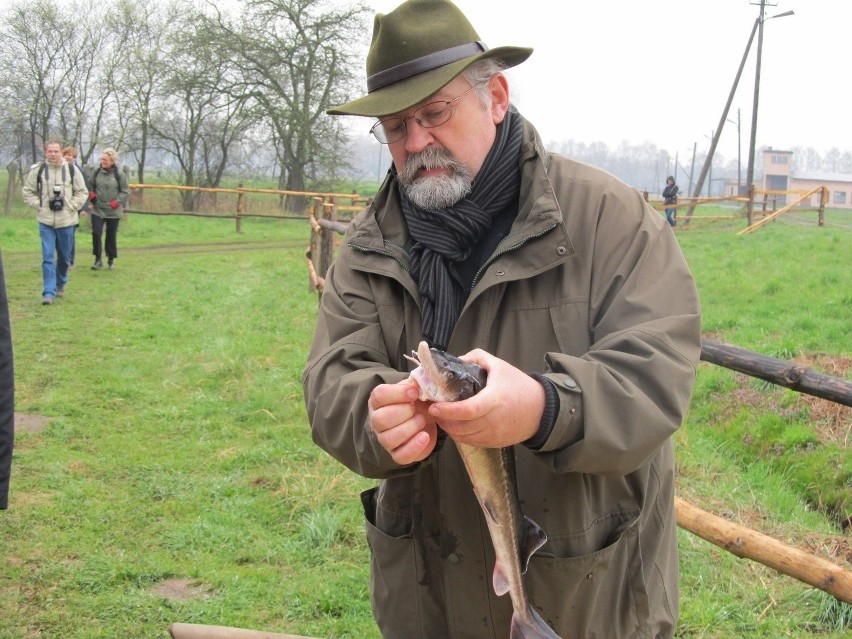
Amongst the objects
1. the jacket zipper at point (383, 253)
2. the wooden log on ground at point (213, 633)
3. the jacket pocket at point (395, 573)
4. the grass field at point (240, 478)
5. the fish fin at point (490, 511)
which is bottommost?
the grass field at point (240, 478)

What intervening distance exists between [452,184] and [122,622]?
9.59ft

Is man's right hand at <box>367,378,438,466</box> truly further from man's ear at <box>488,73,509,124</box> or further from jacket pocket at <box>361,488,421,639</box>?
man's ear at <box>488,73,509,124</box>

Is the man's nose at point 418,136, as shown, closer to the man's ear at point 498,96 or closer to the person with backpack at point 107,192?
the man's ear at point 498,96

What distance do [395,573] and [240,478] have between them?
12.3 ft

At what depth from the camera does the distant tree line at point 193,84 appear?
33.8 m

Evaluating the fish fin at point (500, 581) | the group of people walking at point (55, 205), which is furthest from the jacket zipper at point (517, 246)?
the group of people walking at point (55, 205)

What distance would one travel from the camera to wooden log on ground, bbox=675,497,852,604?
3.48 metres

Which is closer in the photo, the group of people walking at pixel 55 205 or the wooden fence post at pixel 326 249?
the group of people walking at pixel 55 205

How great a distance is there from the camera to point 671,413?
1833 millimetres

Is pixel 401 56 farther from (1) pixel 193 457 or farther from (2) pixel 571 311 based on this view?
(1) pixel 193 457

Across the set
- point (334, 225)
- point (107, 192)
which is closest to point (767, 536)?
point (334, 225)

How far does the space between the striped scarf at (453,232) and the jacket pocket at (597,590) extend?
0.59 metres

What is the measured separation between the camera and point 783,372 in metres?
4.25

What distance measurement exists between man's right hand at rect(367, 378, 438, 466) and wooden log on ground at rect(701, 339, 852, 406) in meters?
2.79
